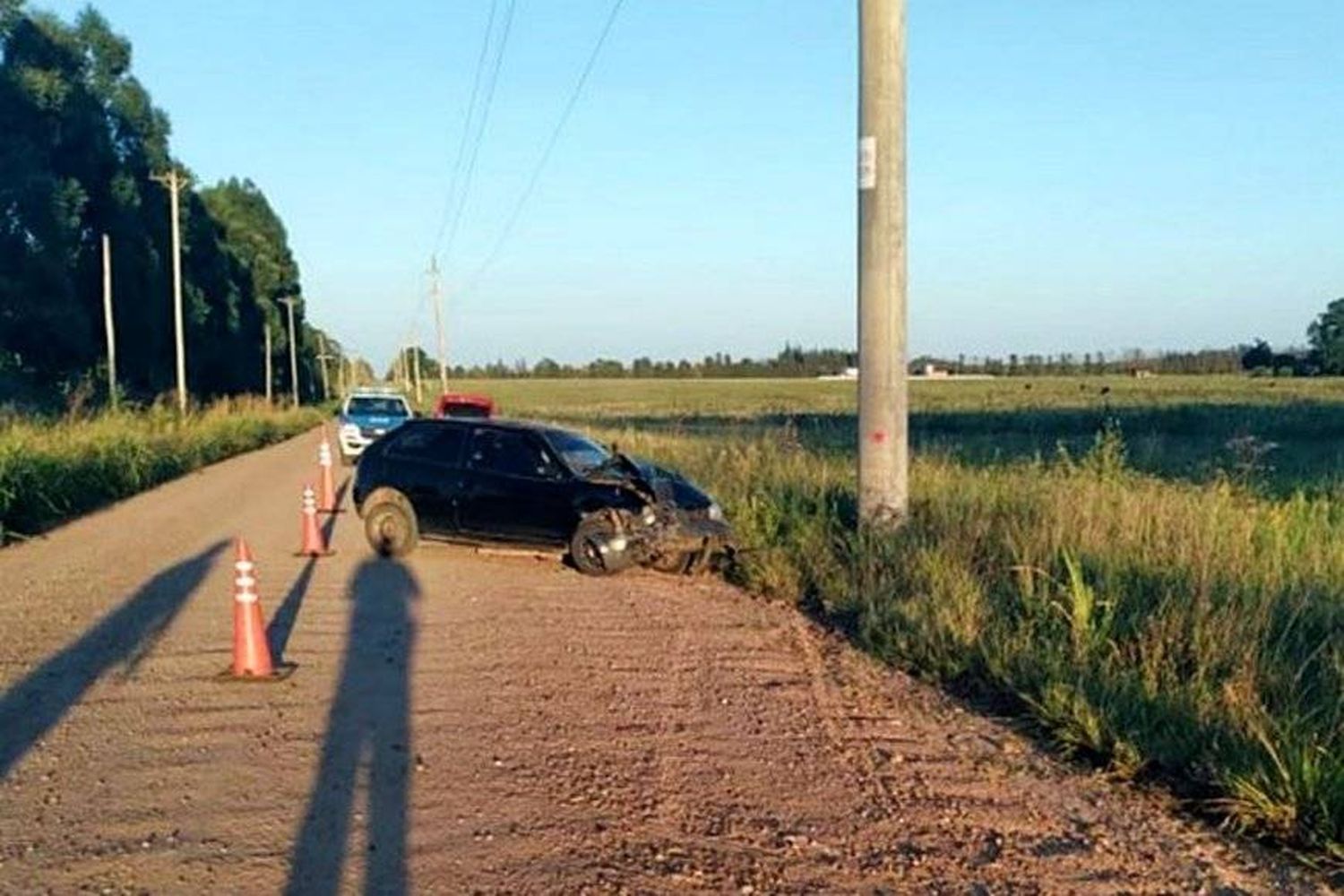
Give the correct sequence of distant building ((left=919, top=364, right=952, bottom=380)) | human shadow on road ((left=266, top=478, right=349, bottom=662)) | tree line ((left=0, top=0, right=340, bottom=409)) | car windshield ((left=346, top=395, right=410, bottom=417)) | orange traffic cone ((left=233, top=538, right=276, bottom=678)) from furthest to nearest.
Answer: distant building ((left=919, top=364, right=952, bottom=380))
tree line ((left=0, top=0, right=340, bottom=409))
car windshield ((left=346, top=395, right=410, bottom=417))
human shadow on road ((left=266, top=478, right=349, bottom=662))
orange traffic cone ((left=233, top=538, right=276, bottom=678))

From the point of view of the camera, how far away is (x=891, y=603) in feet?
29.7

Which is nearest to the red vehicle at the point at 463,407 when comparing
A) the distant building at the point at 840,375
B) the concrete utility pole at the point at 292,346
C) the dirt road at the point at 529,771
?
the dirt road at the point at 529,771

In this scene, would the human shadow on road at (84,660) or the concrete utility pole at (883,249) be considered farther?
the concrete utility pole at (883,249)

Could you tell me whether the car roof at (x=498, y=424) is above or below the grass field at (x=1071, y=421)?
above

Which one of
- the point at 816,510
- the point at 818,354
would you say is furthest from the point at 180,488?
the point at 818,354

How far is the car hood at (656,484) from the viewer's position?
39.3ft

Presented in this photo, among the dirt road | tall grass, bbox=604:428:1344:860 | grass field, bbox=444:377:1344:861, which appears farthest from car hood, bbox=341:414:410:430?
the dirt road

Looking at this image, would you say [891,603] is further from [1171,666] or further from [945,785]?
[945,785]

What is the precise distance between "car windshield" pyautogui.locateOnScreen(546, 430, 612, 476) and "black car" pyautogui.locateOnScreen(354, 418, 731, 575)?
0.7 inches

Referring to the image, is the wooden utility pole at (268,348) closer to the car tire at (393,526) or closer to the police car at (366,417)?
the police car at (366,417)

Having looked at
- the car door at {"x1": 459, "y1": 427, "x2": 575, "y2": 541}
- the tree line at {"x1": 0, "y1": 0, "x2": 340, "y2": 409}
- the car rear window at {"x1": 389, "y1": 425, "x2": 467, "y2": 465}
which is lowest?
the car door at {"x1": 459, "y1": 427, "x2": 575, "y2": 541}

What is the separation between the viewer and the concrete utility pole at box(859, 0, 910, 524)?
11.4 m

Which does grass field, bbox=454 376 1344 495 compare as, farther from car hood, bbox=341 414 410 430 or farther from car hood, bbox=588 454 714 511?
car hood, bbox=341 414 410 430

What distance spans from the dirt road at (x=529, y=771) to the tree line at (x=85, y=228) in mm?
23821
